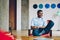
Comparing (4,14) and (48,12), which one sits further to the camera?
(48,12)

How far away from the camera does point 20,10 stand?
24.7 feet

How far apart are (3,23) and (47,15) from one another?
1833 millimetres

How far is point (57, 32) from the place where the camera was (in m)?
7.33

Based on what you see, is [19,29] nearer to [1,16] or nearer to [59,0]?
[1,16]

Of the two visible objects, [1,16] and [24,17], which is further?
[24,17]

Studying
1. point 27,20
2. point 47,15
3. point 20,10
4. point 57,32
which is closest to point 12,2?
point 20,10

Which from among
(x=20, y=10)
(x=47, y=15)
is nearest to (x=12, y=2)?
(x=20, y=10)

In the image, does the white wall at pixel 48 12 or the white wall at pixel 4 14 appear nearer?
the white wall at pixel 4 14

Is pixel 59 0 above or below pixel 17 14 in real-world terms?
above

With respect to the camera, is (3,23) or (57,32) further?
(57,32)

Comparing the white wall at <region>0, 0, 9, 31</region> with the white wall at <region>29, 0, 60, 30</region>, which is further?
the white wall at <region>29, 0, 60, 30</region>

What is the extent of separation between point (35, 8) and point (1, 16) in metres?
1.45

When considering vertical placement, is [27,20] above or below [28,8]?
below

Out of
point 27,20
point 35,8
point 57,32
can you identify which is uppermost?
point 35,8
